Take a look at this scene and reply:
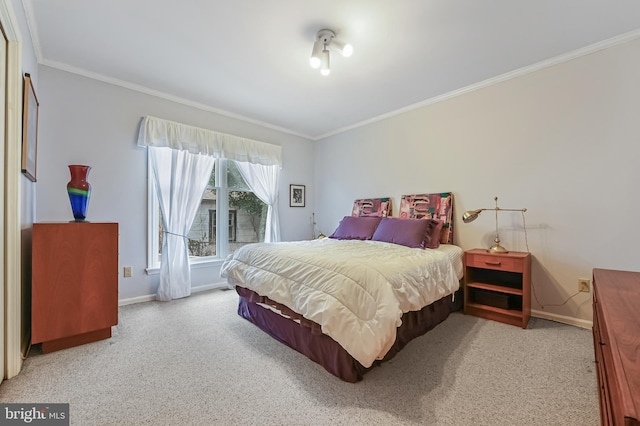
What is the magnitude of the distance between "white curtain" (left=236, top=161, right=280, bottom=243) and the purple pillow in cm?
114

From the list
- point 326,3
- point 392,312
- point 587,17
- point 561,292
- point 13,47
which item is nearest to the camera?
point 392,312

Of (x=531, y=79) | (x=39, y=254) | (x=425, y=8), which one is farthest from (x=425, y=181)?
(x=39, y=254)

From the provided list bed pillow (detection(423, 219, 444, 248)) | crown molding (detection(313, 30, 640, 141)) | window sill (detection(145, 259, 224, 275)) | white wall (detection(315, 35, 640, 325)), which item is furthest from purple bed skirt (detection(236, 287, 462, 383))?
crown molding (detection(313, 30, 640, 141))

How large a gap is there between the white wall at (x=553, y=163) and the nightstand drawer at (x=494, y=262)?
0.39 metres

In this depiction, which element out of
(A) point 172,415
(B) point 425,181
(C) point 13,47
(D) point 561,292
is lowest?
(A) point 172,415

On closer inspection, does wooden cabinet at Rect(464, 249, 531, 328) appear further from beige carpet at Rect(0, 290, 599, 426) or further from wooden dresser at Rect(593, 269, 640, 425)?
wooden dresser at Rect(593, 269, 640, 425)

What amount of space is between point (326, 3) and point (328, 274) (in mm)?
1867

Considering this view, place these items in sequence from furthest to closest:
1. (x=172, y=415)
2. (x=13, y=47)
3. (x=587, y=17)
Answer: (x=587, y=17) → (x=13, y=47) → (x=172, y=415)

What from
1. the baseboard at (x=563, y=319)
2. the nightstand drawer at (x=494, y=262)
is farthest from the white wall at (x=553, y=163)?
the nightstand drawer at (x=494, y=262)

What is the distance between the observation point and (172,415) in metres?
1.38

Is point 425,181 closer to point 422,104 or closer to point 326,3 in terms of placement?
point 422,104

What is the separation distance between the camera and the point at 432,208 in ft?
11.1

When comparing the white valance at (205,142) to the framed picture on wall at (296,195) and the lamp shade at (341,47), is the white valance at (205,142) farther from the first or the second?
the lamp shade at (341,47)

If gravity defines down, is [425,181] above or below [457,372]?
above
